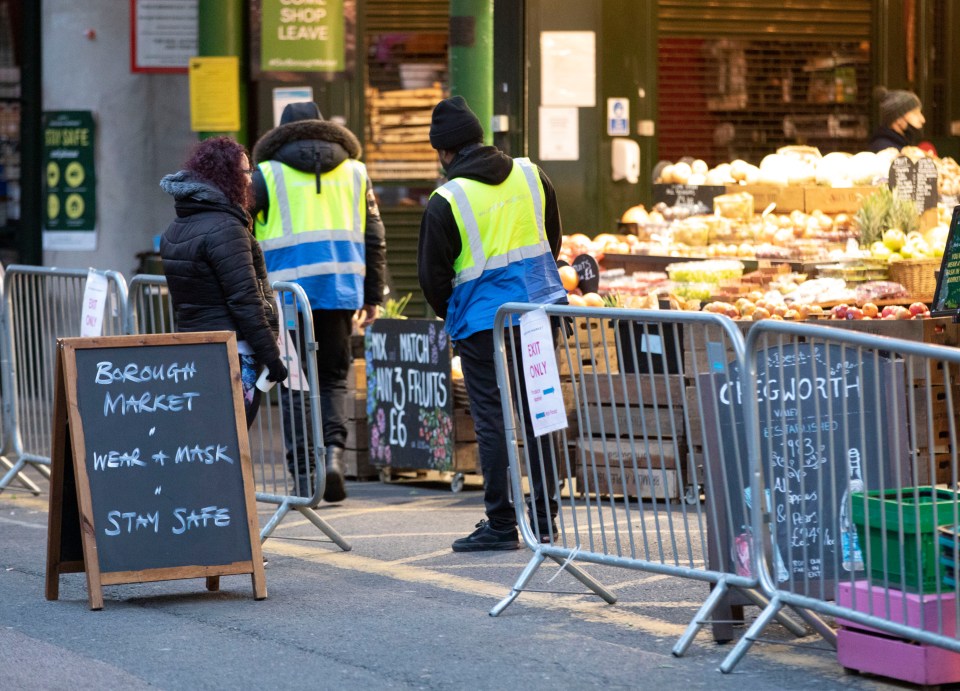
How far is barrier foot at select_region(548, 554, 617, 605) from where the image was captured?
263 inches

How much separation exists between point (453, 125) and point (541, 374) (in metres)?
1.76

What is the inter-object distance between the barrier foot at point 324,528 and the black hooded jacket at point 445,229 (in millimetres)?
1091

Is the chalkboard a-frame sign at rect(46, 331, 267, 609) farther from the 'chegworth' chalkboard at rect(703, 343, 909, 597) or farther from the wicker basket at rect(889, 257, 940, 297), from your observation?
the wicker basket at rect(889, 257, 940, 297)

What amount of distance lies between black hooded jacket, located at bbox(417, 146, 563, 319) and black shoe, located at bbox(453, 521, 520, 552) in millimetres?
1011

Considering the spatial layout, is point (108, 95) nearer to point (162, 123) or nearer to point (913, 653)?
point (162, 123)

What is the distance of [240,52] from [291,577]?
6.34 metres

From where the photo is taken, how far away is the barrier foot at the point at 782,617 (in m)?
6.07

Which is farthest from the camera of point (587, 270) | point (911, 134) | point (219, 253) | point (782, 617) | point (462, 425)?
point (911, 134)

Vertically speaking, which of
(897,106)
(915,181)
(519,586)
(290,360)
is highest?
(897,106)

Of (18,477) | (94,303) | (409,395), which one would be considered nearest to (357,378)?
(409,395)

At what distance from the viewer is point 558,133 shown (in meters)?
13.4

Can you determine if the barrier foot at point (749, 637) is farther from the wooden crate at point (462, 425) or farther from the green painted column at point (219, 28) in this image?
the green painted column at point (219, 28)

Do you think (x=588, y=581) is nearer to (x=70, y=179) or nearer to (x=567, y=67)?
(x=567, y=67)

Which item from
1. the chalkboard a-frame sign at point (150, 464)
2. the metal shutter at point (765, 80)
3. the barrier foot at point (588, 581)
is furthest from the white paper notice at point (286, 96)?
the barrier foot at point (588, 581)
